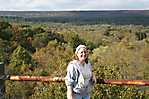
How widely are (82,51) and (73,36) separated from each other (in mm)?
55362

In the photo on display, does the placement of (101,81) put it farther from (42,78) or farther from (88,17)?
(88,17)

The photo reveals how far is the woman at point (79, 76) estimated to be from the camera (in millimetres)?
3875

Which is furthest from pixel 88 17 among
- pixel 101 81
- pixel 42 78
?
pixel 101 81

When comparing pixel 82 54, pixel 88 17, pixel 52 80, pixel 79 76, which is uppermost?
pixel 82 54

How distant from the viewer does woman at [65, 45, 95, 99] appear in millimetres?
3875

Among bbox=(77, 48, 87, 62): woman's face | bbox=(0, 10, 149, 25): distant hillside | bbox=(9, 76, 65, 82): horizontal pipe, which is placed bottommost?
bbox=(0, 10, 149, 25): distant hillside

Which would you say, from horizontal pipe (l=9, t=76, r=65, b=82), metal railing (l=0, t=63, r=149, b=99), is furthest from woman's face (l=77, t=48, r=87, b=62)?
horizontal pipe (l=9, t=76, r=65, b=82)

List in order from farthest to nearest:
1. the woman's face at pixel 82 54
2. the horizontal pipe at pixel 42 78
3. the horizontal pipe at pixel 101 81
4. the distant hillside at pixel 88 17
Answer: the distant hillside at pixel 88 17, the horizontal pipe at pixel 42 78, the horizontal pipe at pixel 101 81, the woman's face at pixel 82 54

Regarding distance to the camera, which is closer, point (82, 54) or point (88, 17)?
point (82, 54)

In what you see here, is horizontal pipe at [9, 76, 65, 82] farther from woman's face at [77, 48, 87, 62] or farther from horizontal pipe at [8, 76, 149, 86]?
woman's face at [77, 48, 87, 62]

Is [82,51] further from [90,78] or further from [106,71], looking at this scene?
[106,71]

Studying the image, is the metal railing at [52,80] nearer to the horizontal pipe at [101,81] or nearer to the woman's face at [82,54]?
the horizontal pipe at [101,81]

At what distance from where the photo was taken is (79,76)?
12.9 feet

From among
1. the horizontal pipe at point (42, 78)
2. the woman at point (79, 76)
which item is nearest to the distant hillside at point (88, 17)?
the horizontal pipe at point (42, 78)
